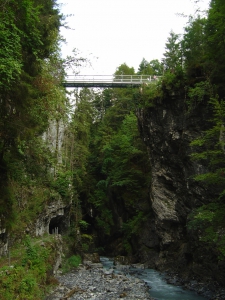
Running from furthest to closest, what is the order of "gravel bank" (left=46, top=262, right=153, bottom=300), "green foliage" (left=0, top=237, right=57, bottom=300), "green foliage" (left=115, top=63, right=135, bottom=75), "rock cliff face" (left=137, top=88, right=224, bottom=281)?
"green foliage" (left=115, top=63, right=135, bottom=75), "rock cliff face" (left=137, top=88, right=224, bottom=281), "gravel bank" (left=46, top=262, right=153, bottom=300), "green foliage" (left=0, top=237, right=57, bottom=300)

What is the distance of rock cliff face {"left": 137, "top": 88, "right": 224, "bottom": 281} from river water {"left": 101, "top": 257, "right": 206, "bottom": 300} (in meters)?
1.56

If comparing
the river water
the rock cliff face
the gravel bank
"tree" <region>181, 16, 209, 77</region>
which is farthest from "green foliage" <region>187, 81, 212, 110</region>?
the gravel bank

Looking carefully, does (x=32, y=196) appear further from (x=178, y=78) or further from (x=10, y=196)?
(x=178, y=78)

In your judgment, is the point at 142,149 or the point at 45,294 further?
the point at 142,149

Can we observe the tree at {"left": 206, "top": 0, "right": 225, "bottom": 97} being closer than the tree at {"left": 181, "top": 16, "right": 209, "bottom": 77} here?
Yes

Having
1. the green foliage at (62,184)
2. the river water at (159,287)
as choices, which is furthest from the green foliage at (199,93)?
the green foliage at (62,184)

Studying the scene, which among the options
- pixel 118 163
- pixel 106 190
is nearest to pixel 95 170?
pixel 106 190

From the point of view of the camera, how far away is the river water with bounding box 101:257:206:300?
1396cm

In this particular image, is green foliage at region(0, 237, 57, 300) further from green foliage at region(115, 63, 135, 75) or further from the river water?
green foliage at region(115, 63, 135, 75)

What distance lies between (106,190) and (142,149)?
6.15 meters

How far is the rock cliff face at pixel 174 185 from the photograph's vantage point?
1670cm

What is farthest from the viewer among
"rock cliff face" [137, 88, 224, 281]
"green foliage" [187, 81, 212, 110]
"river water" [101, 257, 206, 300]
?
"rock cliff face" [137, 88, 224, 281]

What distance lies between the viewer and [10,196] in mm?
8828

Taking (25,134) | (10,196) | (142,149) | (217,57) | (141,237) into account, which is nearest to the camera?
(25,134)
